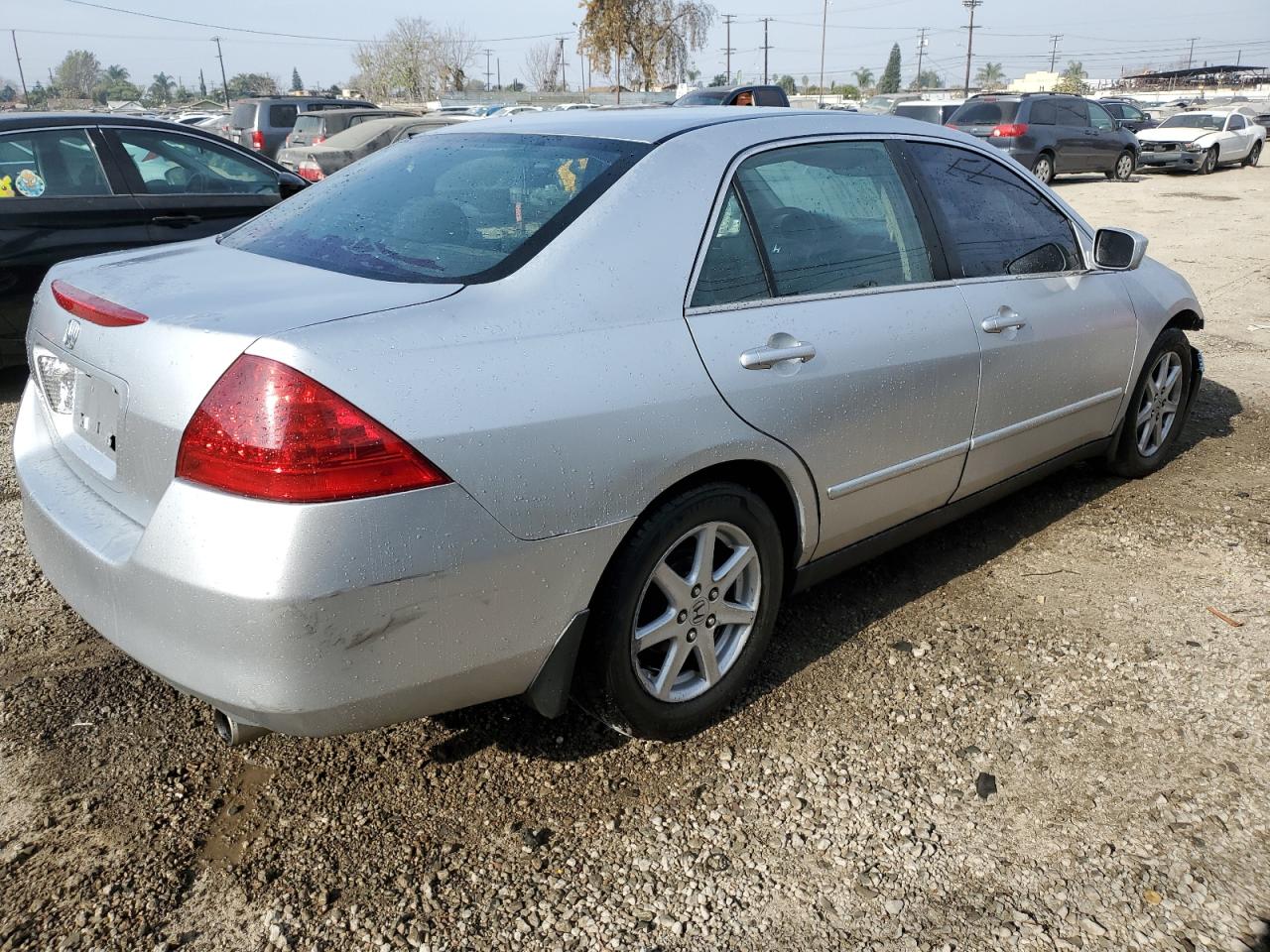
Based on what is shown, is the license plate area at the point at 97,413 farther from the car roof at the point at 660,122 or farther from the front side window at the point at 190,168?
the front side window at the point at 190,168

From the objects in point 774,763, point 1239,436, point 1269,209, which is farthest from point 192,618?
point 1269,209

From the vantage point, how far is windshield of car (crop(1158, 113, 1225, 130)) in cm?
2458

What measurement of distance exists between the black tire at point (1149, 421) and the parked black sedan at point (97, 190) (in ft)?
14.8

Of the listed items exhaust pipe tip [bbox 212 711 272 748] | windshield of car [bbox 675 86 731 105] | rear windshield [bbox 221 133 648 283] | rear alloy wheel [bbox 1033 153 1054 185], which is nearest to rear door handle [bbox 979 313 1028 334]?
rear windshield [bbox 221 133 648 283]

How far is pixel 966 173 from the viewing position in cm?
356

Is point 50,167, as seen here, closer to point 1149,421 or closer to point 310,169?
point 1149,421

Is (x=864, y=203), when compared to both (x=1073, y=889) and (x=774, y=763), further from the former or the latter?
(x=1073, y=889)

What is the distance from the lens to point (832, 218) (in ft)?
9.98

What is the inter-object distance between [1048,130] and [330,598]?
813 inches

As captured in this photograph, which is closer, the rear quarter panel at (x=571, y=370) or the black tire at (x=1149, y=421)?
the rear quarter panel at (x=571, y=370)

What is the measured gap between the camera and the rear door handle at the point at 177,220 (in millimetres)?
6145

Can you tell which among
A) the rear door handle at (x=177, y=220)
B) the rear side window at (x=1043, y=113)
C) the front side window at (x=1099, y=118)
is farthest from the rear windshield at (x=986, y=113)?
the rear door handle at (x=177, y=220)

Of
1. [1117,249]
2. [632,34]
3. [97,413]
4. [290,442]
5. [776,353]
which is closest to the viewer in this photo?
[290,442]

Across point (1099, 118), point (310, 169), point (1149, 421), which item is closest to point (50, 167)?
point (1149, 421)
